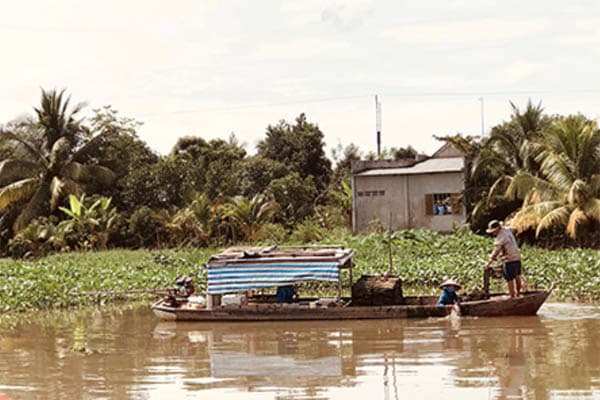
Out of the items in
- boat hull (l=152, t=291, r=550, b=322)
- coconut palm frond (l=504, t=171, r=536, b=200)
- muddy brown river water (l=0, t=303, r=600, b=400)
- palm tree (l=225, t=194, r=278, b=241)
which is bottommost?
muddy brown river water (l=0, t=303, r=600, b=400)

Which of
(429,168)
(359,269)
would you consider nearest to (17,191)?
(429,168)

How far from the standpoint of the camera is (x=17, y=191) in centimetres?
3228

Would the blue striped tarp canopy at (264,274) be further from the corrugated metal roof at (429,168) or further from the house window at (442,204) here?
the house window at (442,204)

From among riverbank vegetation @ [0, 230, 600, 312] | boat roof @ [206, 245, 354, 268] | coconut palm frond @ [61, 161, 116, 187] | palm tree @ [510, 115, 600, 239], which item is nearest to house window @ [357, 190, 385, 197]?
Answer: riverbank vegetation @ [0, 230, 600, 312]

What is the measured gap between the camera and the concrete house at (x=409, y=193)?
31.2 metres

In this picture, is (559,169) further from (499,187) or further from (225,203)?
(225,203)

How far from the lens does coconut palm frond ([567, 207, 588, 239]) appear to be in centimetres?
2428

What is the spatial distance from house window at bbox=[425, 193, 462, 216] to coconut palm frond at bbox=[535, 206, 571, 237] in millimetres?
6044

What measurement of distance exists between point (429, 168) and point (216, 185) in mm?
7581

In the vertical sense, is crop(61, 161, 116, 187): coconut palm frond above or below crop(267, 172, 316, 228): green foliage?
above

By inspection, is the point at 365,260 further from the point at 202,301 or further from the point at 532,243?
the point at 202,301

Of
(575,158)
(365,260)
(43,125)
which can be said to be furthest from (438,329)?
(43,125)

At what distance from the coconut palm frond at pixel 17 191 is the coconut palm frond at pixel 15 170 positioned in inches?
9.6

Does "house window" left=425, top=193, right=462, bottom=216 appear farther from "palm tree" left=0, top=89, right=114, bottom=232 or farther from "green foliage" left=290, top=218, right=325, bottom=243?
"palm tree" left=0, top=89, right=114, bottom=232
